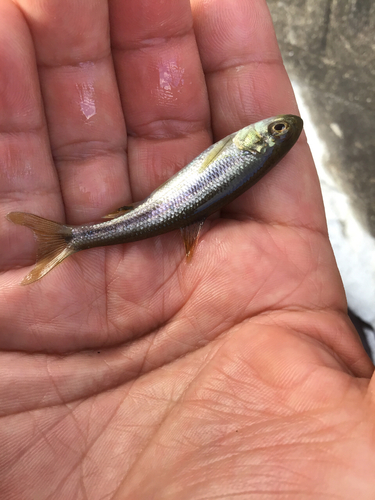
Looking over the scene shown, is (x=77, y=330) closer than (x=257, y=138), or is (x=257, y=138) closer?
(x=77, y=330)

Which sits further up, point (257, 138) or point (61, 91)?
point (61, 91)

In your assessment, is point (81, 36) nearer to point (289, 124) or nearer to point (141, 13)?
point (141, 13)

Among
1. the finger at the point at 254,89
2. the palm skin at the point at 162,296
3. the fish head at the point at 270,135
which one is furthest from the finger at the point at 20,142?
the fish head at the point at 270,135

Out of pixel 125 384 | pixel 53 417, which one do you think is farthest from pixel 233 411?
pixel 53 417

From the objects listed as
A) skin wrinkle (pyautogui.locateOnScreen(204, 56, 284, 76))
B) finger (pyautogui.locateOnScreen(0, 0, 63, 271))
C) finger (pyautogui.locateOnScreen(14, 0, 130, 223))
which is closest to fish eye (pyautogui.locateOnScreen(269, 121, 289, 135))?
skin wrinkle (pyautogui.locateOnScreen(204, 56, 284, 76))

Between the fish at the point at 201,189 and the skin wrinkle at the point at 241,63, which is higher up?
the skin wrinkle at the point at 241,63

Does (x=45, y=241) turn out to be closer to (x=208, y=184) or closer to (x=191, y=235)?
(x=191, y=235)

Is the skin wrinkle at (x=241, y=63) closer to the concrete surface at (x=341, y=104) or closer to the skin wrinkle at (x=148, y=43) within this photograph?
the skin wrinkle at (x=148, y=43)
